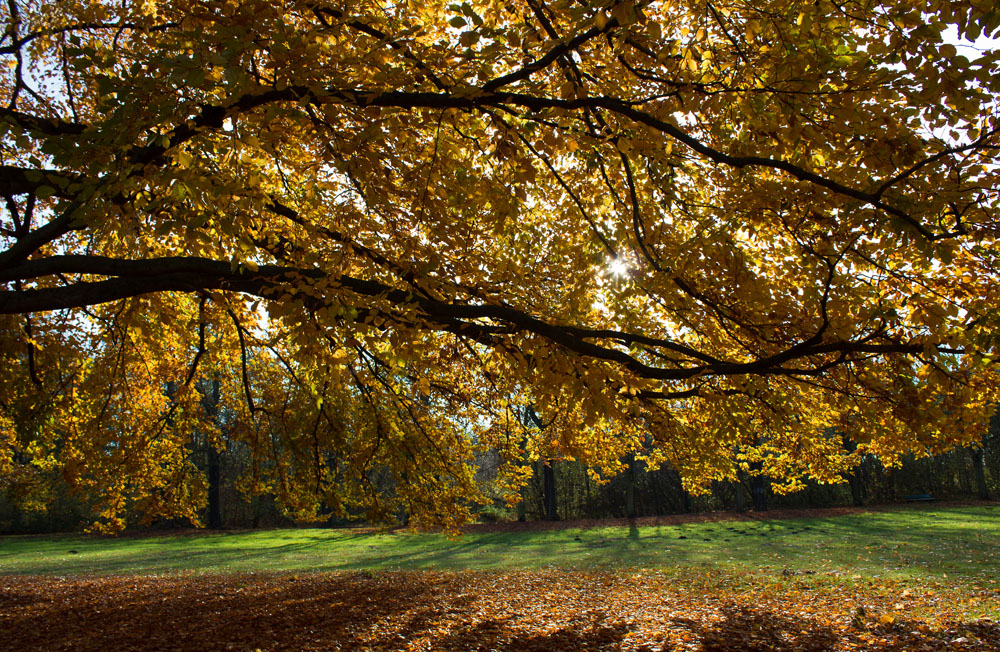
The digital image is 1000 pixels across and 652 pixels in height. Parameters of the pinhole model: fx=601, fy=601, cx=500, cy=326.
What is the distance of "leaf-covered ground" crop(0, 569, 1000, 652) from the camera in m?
6.27

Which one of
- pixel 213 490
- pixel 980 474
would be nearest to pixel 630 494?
pixel 980 474

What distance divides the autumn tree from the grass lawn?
5.88ft

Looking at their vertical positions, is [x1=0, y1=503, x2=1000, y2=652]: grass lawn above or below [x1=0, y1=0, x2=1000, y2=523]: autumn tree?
below

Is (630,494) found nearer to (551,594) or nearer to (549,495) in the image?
(549,495)

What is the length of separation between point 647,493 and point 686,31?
29.1m

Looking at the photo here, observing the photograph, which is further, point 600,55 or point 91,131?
point 600,55

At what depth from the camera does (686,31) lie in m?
6.11

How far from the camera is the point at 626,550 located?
62.5 ft

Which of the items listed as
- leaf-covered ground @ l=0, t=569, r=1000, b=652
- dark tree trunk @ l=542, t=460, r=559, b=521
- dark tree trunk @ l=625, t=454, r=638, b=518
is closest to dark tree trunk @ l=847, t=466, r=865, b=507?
dark tree trunk @ l=625, t=454, r=638, b=518

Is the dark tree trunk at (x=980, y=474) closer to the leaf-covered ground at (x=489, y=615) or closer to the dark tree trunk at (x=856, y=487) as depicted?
the dark tree trunk at (x=856, y=487)

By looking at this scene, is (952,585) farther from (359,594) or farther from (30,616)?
Answer: (30,616)

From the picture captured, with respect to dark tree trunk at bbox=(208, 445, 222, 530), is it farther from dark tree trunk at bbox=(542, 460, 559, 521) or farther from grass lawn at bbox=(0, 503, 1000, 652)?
dark tree trunk at bbox=(542, 460, 559, 521)

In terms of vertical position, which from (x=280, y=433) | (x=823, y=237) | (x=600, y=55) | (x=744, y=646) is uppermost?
(x=600, y=55)

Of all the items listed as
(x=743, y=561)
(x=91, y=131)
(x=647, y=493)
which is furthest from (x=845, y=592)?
(x=647, y=493)
